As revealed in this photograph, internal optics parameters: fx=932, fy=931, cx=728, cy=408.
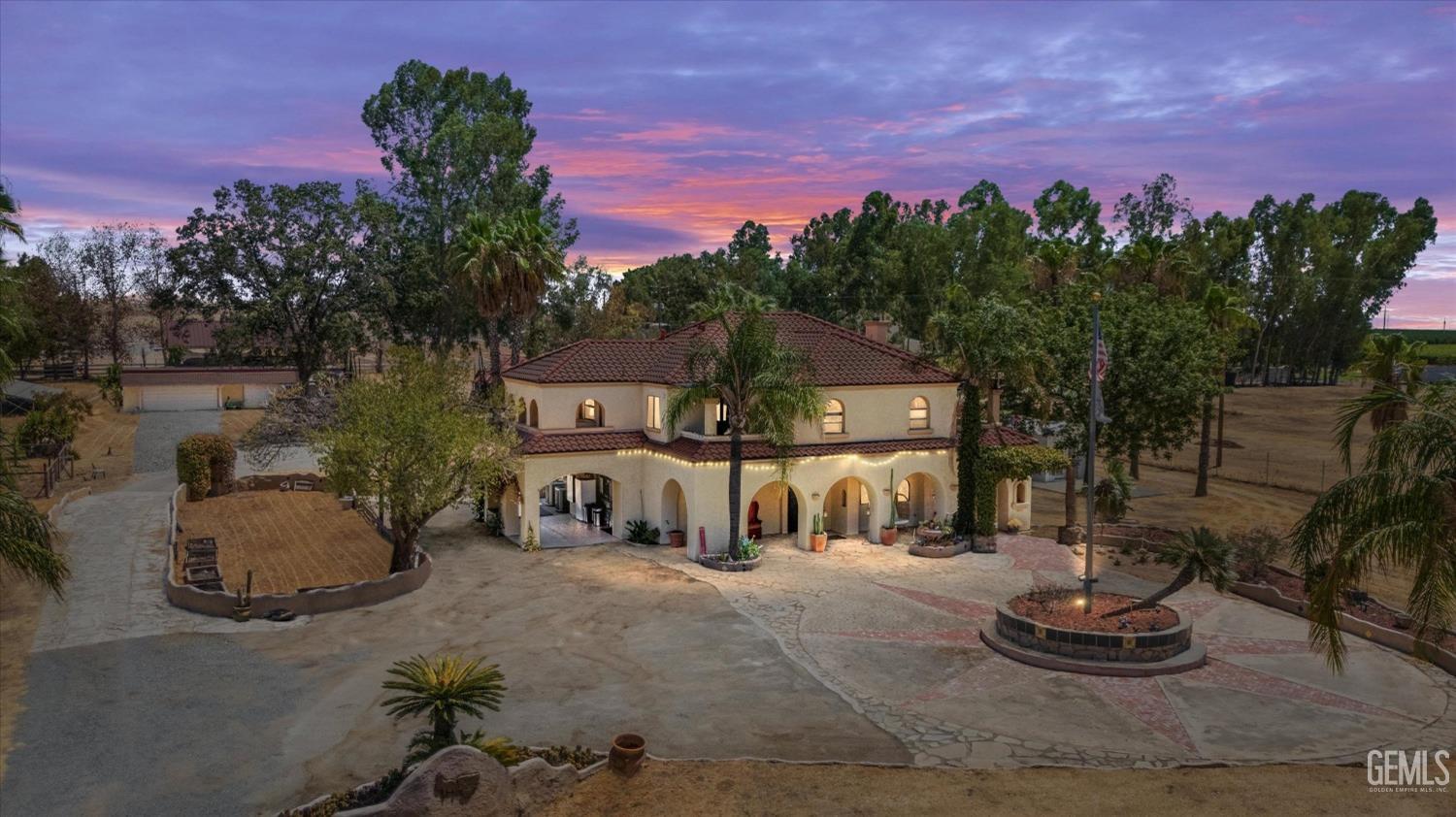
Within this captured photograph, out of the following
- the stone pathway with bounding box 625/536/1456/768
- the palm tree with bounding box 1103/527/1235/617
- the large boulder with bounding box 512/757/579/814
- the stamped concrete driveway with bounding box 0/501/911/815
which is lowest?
the stone pathway with bounding box 625/536/1456/768

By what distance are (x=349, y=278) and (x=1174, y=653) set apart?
191 ft

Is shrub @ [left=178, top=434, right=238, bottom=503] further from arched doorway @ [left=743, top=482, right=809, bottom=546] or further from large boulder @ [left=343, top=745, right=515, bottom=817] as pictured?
large boulder @ [left=343, top=745, right=515, bottom=817]

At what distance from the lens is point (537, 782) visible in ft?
47.9

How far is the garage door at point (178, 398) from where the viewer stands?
71000 mm

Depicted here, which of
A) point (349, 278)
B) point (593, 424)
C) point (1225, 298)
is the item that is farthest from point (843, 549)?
point (349, 278)

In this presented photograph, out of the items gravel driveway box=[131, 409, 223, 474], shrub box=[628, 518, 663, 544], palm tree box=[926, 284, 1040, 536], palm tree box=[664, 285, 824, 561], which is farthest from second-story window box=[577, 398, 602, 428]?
gravel driveway box=[131, 409, 223, 474]

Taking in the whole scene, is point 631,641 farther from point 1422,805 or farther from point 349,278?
point 349,278

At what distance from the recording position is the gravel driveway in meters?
51.5

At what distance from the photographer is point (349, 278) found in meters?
64.4

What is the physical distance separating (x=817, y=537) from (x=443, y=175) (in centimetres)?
4325

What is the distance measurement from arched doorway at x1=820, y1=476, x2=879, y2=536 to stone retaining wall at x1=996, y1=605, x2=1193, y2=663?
498 inches

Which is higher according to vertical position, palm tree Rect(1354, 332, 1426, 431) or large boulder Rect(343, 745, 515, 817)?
palm tree Rect(1354, 332, 1426, 431)

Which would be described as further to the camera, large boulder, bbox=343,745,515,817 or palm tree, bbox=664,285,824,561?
palm tree, bbox=664,285,824,561

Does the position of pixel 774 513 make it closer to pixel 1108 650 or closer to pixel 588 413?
pixel 588 413
